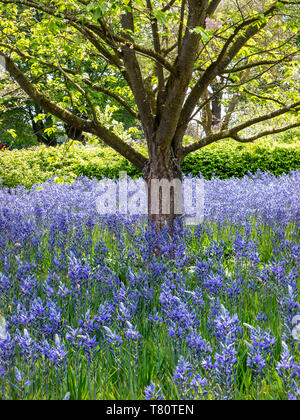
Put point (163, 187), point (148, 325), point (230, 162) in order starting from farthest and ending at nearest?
1. point (230, 162)
2. point (163, 187)
3. point (148, 325)

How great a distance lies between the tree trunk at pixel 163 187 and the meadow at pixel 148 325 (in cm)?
24

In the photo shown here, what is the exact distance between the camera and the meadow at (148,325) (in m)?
2.06

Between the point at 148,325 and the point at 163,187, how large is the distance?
216 cm

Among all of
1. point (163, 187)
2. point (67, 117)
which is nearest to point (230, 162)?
point (163, 187)

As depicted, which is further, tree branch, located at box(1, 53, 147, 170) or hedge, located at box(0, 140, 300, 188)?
hedge, located at box(0, 140, 300, 188)

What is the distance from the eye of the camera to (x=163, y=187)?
16.0 feet

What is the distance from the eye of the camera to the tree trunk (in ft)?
16.0

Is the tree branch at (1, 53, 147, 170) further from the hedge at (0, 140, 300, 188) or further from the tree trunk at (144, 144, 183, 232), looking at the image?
the hedge at (0, 140, 300, 188)

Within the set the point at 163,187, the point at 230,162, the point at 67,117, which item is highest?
the point at 230,162

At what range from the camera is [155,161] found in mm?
4883

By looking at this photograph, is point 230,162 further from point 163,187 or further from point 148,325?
point 148,325

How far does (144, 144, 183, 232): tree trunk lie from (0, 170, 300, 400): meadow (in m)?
0.24

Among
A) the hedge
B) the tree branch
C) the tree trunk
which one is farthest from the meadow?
the hedge
